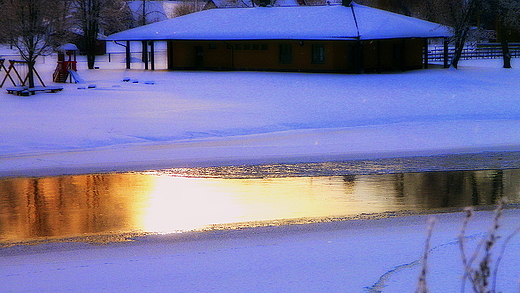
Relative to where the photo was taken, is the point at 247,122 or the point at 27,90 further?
the point at 27,90

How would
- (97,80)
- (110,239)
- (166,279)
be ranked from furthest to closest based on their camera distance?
(97,80) → (110,239) → (166,279)

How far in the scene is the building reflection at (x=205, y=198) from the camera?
10492mm

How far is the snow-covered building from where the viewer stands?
4353cm

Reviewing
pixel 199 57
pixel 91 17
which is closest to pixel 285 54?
pixel 199 57

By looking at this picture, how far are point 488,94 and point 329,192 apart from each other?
21610 millimetres

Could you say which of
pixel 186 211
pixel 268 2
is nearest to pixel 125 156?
pixel 186 211

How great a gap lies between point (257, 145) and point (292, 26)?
28.3 m

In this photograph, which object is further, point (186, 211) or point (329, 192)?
point (329, 192)

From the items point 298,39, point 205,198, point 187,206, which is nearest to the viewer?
point 187,206

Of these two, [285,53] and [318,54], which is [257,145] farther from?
[285,53]

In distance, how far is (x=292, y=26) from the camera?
45719 mm

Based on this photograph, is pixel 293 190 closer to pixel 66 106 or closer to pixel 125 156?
pixel 125 156

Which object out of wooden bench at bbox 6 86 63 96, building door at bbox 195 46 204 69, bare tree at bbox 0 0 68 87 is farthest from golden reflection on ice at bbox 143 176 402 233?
building door at bbox 195 46 204 69

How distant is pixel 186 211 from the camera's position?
1122cm
